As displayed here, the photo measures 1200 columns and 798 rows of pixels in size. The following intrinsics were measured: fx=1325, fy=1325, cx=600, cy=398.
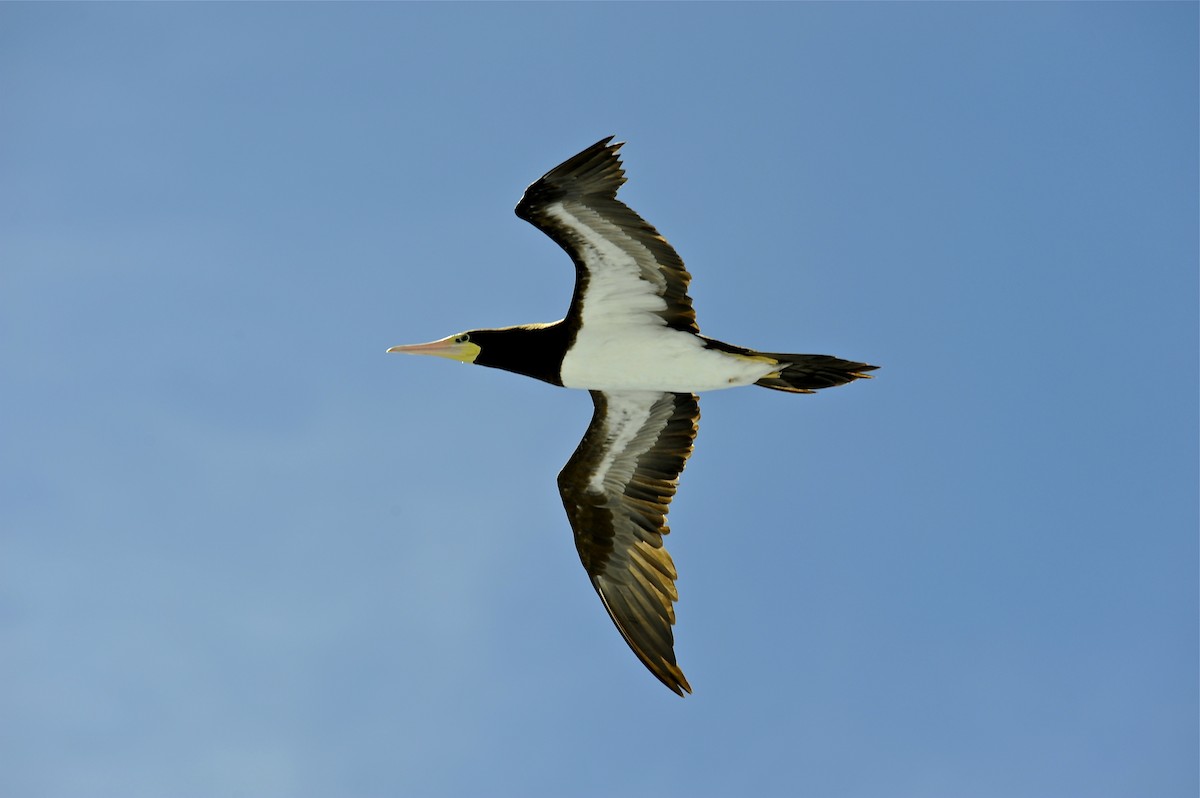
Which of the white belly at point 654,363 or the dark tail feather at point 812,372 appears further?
the white belly at point 654,363

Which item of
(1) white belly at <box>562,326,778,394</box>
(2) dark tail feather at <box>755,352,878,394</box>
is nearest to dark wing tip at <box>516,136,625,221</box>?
(1) white belly at <box>562,326,778,394</box>

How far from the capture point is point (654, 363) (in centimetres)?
1302

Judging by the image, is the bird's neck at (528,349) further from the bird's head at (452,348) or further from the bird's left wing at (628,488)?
the bird's left wing at (628,488)

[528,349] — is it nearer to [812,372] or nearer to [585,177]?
[585,177]

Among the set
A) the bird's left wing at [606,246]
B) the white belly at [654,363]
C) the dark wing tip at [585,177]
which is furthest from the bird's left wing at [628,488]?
the dark wing tip at [585,177]

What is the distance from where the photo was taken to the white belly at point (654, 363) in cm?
1289

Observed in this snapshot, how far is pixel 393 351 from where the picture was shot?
14.0 meters

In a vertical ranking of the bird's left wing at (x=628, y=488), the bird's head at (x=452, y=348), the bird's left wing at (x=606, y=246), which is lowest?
the bird's left wing at (x=628, y=488)

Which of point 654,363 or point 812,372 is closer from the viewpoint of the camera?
point 812,372

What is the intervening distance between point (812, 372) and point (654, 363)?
1.54 meters

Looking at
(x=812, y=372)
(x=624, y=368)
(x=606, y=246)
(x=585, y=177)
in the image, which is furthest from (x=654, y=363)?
(x=585, y=177)

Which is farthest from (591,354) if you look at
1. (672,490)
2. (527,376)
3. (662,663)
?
(662,663)

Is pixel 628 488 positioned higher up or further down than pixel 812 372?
further down

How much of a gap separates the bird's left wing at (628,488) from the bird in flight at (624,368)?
0.03 ft
